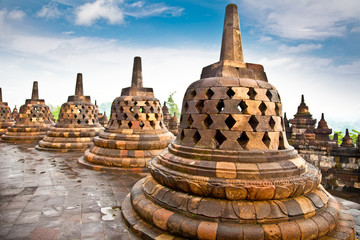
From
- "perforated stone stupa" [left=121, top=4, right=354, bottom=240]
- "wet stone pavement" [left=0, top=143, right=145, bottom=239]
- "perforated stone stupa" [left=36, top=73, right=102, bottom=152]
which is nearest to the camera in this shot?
"perforated stone stupa" [left=121, top=4, right=354, bottom=240]

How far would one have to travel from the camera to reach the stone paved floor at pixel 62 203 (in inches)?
132

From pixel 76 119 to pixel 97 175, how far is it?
6.07 meters

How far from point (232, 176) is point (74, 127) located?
10023 mm

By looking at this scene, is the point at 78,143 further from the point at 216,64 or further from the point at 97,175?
the point at 216,64

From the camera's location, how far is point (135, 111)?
7910mm

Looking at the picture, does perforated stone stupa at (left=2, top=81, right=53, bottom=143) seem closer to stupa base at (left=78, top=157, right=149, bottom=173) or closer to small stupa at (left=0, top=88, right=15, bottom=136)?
small stupa at (left=0, top=88, right=15, bottom=136)

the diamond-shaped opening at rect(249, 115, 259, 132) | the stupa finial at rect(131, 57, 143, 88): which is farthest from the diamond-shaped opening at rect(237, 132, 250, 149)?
the stupa finial at rect(131, 57, 143, 88)

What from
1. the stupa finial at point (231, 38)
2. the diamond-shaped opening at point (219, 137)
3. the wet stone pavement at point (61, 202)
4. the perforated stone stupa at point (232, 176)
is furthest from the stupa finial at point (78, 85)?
the diamond-shaped opening at point (219, 137)

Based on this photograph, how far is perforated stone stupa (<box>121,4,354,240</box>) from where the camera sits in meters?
2.90

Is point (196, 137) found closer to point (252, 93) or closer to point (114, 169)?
point (252, 93)

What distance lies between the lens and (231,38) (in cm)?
404

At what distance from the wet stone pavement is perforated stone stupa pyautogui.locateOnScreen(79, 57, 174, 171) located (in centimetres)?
54

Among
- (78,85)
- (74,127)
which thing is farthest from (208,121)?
(78,85)

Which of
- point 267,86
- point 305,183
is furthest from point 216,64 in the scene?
point 305,183
